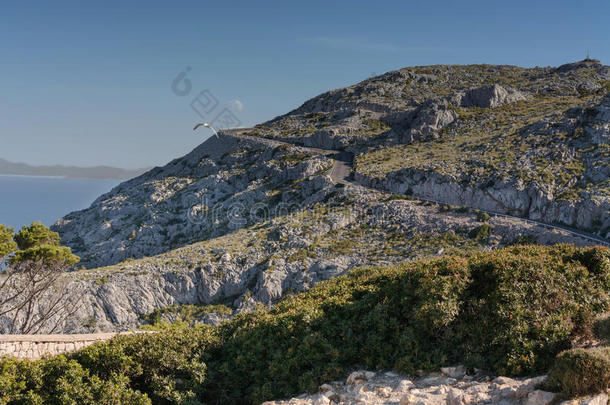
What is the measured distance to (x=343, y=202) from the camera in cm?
5609

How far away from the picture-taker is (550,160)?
5175cm

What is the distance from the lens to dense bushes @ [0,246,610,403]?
34.3ft

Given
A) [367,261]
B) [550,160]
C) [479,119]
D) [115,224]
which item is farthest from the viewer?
[479,119]

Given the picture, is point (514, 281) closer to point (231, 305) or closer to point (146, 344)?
point (146, 344)

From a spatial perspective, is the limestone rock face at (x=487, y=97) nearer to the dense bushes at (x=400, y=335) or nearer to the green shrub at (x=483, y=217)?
the green shrub at (x=483, y=217)

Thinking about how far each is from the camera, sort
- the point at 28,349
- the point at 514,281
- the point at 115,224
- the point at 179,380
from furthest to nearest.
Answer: the point at 115,224
the point at 28,349
the point at 179,380
the point at 514,281

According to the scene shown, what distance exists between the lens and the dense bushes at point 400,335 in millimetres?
10469

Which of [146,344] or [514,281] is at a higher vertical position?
[514,281]

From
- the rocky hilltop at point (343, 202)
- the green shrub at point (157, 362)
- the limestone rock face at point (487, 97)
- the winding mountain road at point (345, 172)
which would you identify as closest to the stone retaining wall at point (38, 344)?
the green shrub at point (157, 362)

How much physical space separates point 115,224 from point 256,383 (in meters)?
68.7

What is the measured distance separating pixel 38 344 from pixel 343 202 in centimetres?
4418

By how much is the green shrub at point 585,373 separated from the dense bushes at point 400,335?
179 centimetres

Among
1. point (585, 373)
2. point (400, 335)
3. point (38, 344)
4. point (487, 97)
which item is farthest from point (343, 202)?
point (487, 97)

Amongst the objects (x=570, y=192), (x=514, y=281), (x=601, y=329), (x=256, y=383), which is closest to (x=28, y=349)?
(x=256, y=383)
